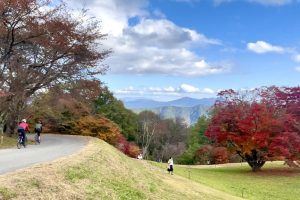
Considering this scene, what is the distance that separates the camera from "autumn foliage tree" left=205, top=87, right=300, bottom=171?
3659 centimetres

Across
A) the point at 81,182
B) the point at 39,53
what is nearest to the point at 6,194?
the point at 81,182

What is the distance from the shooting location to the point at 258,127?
37.4 m

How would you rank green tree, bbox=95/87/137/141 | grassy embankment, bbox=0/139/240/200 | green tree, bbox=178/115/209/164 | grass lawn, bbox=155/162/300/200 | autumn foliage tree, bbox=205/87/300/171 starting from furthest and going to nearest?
green tree, bbox=178/115/209/164 < green tree, bbox=95/87/137/141 < autumn foliage tree, bbox=205/87/300/171 < grass lawn, bbox=155/162/300/200 < grassy embankment, bbox=0/139/240/200

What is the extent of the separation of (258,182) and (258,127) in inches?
264

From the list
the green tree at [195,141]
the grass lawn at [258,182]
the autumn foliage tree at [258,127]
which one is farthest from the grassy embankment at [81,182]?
the green tree at [195,141]

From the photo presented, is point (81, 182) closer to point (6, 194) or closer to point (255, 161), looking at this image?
point (6, 194)

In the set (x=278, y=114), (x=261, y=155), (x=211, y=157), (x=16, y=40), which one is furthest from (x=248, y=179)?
(x=211, y=157)

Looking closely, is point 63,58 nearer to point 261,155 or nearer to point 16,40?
point 16,40

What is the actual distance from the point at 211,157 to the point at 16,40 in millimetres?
43524

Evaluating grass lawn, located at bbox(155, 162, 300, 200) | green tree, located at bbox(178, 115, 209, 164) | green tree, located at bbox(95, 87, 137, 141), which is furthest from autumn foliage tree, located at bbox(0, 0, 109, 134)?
green tree, located at bbox(178, 115, 209, 164)

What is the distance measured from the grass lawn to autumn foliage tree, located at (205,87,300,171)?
1.76 meters

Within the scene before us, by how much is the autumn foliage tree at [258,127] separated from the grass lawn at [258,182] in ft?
5.77

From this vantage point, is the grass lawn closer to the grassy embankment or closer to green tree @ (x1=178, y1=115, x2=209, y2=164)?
the grassy embankment

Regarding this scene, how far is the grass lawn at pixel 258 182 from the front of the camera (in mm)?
26703
